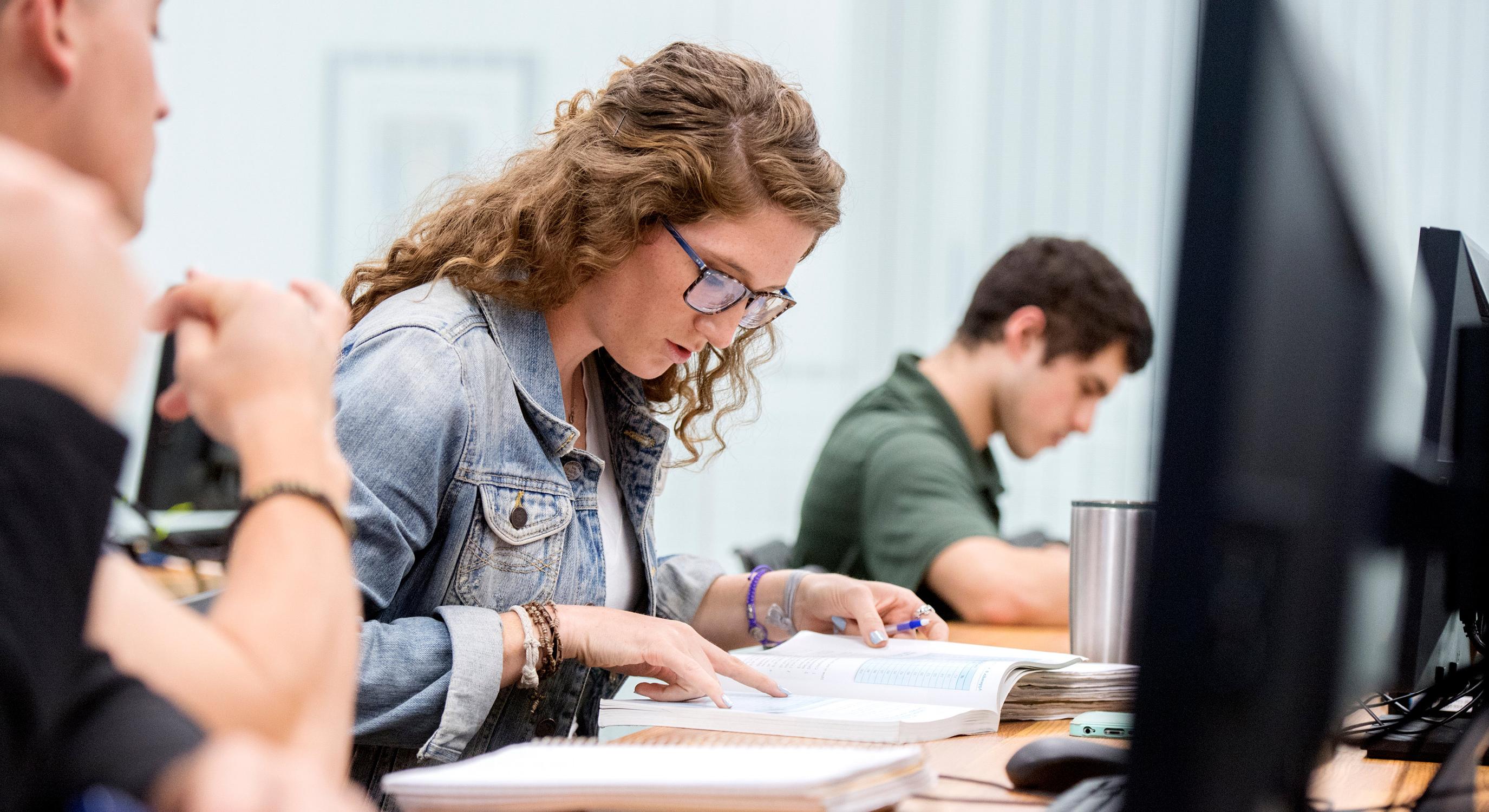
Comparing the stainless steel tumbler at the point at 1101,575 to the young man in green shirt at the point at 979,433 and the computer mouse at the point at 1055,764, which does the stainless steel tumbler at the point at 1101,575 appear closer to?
the young man in green shirt at the point at 979,433

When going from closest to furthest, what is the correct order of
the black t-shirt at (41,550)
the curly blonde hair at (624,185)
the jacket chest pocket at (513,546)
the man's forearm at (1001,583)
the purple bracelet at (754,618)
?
the black t-shirt at (41,550) → the jacket chest pocket at (513,546) → the curly blonde hair at (624,185) → the purple bracelet at (754,618) → the man's forearm at (1001,583)

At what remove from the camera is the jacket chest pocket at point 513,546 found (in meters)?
1.22

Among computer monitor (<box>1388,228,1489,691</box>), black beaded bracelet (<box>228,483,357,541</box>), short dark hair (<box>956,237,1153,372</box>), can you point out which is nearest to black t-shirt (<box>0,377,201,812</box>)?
black beaded bracelet (<box>228,483,357,541</box>)

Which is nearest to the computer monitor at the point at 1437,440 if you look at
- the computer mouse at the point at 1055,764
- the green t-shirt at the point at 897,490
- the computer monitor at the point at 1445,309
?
the computer monitor at the point at 1445,309

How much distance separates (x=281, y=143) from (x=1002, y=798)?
3974 millimetres

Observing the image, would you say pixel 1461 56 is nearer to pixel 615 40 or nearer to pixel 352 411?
pixel 615 40

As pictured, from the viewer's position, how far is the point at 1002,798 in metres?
0.87

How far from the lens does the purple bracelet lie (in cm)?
158

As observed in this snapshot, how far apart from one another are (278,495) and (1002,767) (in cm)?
62

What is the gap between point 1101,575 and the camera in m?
1.49

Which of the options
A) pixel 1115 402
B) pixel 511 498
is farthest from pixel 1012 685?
pixel 1115 402

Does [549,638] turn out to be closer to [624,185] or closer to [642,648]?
[642,648]

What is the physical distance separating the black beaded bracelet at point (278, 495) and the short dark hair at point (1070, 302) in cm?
208

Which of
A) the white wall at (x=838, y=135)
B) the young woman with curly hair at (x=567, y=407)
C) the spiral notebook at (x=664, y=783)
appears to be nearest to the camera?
the spiral notebook at (x=664, y=783)
